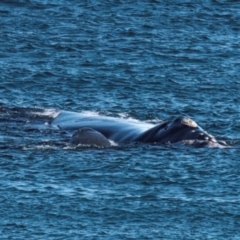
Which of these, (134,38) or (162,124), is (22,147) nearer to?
(162,124)

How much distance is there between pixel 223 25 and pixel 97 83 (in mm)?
11143

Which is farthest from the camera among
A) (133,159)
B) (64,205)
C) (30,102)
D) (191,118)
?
(30,102)

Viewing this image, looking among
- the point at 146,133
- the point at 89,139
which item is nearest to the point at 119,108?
the point at 146,133

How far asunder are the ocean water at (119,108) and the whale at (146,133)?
548 mm

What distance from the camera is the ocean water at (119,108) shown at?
2895 cm

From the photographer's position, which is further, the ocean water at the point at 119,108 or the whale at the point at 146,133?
the whale at the point at 146,133

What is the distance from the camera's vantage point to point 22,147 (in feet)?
116

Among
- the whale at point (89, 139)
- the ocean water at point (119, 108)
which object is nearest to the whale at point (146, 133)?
the whale at point (89, 139)

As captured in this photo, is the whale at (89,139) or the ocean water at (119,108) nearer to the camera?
the ocean water at (119,108)

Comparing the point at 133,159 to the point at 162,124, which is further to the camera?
the point at 162,124

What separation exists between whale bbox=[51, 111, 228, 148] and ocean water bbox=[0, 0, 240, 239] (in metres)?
0.55

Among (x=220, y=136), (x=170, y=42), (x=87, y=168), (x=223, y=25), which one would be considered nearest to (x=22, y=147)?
(x=87, y=168)

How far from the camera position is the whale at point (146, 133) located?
117ft

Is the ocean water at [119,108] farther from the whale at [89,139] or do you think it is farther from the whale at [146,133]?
the whale at [146,133]
